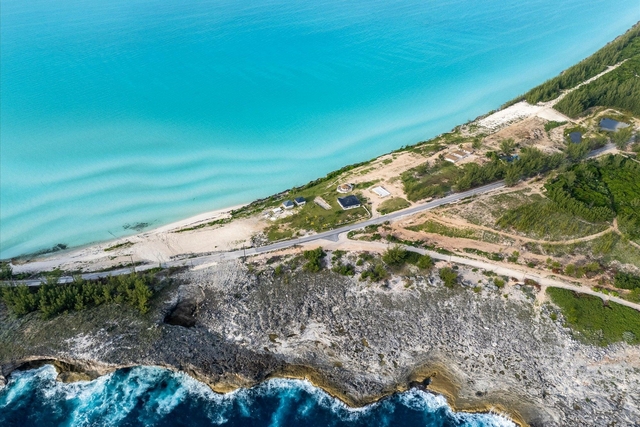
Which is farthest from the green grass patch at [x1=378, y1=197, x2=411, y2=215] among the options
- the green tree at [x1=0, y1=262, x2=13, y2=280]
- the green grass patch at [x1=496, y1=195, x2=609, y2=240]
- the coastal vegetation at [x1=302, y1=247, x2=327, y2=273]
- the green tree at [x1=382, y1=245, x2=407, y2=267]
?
the green tree at [x1=0, y1=262, x2=13, y2=280]

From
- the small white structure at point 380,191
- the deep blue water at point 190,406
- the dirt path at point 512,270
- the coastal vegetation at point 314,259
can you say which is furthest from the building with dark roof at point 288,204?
the deep blue water at point 190,406

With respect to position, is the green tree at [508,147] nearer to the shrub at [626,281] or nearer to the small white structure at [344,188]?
the small white structure at [344,188]

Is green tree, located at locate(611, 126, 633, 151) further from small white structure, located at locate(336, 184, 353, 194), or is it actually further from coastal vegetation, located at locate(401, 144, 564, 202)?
small white structure, located at locate(336, 184, 353, 194)

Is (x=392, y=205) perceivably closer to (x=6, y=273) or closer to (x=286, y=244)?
(x=286, y=244)

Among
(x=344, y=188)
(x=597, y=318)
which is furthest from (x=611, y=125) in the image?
(x=344, y=188)

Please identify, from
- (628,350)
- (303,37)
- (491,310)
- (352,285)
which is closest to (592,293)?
(628,350)

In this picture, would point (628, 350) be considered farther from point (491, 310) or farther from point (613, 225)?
point (613, 225)

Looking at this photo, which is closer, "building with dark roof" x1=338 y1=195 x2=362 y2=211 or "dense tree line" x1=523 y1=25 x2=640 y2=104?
"building with dark roof" x1=338 y1=195 x2=362 y2=211
